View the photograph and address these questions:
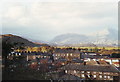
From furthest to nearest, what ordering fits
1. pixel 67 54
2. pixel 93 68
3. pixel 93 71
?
pixel 67 54, pixel 93 68, pixel 93 71

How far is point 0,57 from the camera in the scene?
5719 millimetres

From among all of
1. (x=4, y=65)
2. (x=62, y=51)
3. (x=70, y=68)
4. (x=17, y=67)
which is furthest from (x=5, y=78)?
(x=62, y=51)

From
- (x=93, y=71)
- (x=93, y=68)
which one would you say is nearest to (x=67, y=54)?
(x=93, y=68)

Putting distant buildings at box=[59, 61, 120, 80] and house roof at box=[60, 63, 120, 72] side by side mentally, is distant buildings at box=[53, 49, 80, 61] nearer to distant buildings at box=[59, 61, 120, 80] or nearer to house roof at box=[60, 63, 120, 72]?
house roof at box=[60, 63, 120, 72]

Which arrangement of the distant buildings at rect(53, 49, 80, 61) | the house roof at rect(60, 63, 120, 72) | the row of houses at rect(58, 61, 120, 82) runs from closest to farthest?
the row of houses at rect(58, 61, 120, 82) → the house roof at rect(60, 63, 120, 72) → the distant buildings at rect(53, 49, 80, 61)

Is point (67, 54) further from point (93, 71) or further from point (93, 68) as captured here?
point (93, 71)

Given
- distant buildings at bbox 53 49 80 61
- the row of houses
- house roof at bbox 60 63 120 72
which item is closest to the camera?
the row of houses

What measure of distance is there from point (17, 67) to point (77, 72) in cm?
707

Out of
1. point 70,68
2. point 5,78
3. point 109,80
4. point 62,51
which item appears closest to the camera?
point 5,78

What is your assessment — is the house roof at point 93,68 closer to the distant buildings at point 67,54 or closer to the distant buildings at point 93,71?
the distant buildings at point 93,71

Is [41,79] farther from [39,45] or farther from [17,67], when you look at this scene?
[39,45]

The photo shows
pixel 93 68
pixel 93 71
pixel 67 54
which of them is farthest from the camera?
pixel 67 54

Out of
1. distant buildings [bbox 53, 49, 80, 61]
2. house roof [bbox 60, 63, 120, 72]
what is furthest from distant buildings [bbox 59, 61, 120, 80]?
distant buildings [bbox 53, 49, 80, 61]

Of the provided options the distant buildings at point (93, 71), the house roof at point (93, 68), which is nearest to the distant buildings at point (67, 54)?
the house roof at point (93, 68)
